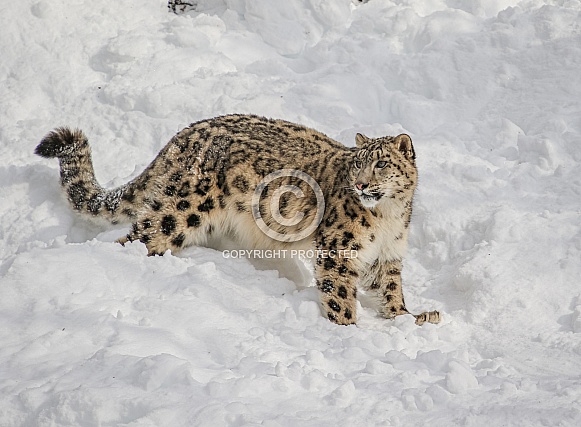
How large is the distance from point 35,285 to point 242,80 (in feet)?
15.2

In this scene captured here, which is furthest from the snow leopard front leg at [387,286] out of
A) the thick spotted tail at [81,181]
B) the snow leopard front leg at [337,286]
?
the thick spotted tail at [81,181]

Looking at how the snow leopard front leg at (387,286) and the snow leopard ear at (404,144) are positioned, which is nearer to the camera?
the snow leopard ear at (404,144)

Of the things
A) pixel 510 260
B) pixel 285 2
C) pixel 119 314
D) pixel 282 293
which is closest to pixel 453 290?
pixel 510 260

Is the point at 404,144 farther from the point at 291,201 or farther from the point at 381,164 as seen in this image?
the point at 291,201

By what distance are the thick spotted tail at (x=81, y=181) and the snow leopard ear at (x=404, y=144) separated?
244 cm

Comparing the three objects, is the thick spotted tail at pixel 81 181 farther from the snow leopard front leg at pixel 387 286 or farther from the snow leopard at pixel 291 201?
the snow leopard front leg at pixel 387 286

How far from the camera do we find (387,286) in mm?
6629

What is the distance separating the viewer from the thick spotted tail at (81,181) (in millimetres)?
7277

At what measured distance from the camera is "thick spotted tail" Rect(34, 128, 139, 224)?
7.28 m

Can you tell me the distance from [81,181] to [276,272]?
7.37 feet

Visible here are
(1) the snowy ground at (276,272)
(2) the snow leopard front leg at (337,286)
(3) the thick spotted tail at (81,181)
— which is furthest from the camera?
(3) the thick spotted tail at (81,181)

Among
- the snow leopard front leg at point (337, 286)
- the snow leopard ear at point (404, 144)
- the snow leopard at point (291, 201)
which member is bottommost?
the snow leopard front leg at point (337, 286)

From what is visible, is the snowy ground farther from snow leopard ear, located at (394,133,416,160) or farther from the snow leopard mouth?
snow leopard ear, located at (394,133,416,160)

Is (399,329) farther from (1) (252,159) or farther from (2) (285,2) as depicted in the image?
(2) (285,2)
